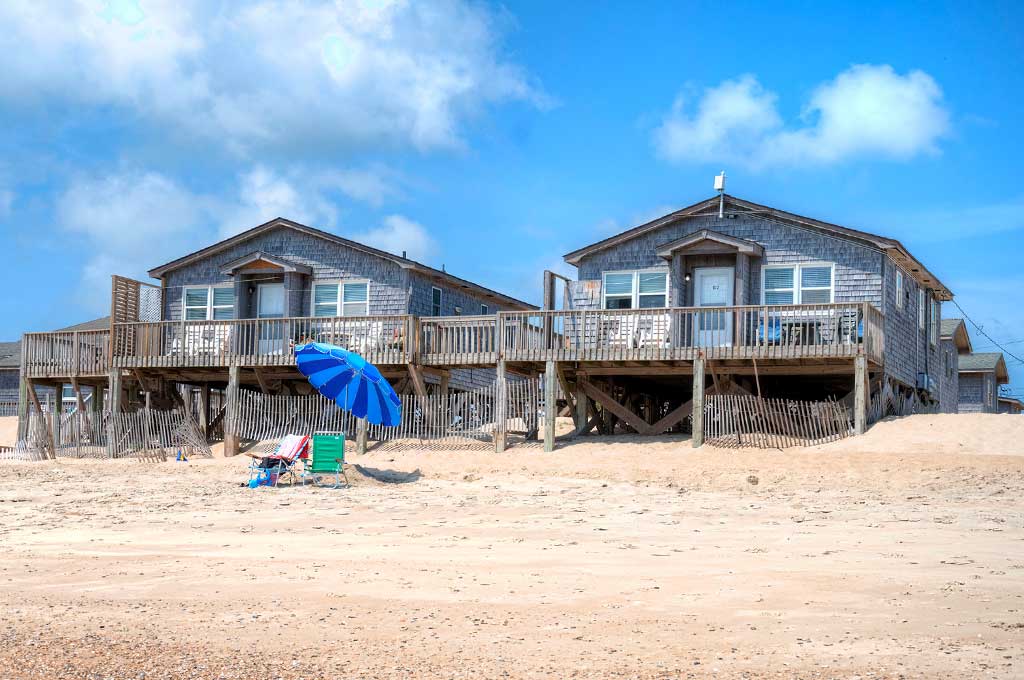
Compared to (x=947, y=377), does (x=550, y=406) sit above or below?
below

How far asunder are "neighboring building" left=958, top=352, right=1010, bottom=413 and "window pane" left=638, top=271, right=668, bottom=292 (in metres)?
22.6

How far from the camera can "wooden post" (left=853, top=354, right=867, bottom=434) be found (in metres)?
24.2

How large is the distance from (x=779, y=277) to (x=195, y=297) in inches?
607

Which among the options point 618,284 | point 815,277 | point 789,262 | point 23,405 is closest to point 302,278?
point 23,405

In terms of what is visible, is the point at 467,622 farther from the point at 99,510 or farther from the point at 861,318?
the point at 861,318

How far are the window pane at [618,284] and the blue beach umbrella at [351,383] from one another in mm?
8613

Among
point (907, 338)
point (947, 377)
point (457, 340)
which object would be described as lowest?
point (947, 377)

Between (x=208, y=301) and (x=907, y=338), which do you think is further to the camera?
(x=208, y=301)

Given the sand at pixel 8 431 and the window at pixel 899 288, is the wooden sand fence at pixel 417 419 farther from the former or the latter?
the sand at pixel 8 431

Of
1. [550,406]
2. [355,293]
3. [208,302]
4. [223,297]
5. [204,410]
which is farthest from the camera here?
[208,302]

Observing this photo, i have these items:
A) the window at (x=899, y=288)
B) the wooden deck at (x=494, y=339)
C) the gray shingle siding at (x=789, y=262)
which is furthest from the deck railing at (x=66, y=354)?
the window at (x=899, y=288)

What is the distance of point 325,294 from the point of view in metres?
32.6

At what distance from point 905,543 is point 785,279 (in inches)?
552

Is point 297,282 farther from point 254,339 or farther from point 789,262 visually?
point 789,262
